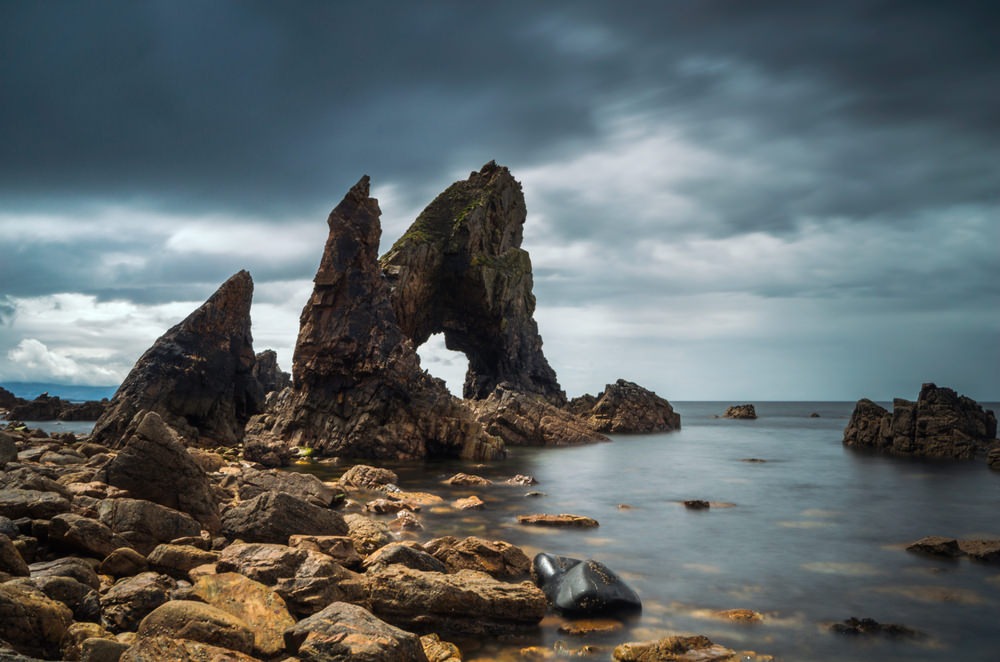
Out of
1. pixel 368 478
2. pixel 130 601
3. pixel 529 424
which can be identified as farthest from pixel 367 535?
pixel 529 424

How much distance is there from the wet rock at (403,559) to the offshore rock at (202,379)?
23658mm

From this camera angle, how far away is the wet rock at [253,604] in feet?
20.7

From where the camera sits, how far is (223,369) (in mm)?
34125

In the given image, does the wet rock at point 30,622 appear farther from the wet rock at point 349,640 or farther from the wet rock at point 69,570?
the wet rock at point 349,640

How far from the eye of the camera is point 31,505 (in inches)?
321

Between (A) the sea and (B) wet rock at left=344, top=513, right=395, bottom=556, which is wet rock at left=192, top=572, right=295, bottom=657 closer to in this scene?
(A) the sea

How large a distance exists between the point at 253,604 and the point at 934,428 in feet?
148

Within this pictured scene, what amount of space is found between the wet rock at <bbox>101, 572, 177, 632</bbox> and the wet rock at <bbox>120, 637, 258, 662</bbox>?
4.73 ft

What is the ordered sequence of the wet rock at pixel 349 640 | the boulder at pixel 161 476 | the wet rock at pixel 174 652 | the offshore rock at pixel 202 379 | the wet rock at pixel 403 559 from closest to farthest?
the wet rock at pixel 174 652 → the wet rock at pixel 349 640 → the wet rock at pixel 403 559 → the boulder at pixel 161 476 → the offshore rock at pixel 202 379

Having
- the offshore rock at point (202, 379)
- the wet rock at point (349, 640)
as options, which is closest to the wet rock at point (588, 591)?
the wet rock at point (349, 640)

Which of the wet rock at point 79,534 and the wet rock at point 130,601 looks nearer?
the wet rock at point 130,601

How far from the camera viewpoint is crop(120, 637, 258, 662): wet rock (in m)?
4.93

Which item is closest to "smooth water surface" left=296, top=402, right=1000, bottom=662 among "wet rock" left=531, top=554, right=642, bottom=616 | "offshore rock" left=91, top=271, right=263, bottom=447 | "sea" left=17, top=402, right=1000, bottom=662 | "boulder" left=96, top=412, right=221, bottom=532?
"sea" left=17, top=402, right=1000, bottom=662

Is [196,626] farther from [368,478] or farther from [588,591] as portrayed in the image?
[368,478]
